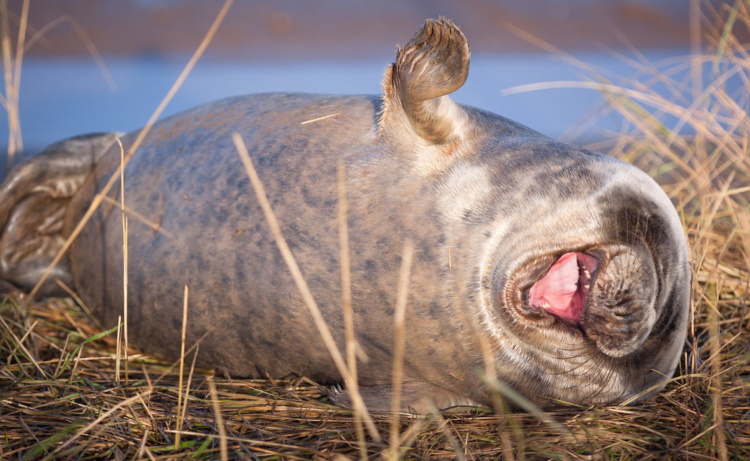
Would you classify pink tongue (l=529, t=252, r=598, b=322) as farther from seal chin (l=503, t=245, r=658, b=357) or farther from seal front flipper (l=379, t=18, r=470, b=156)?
seal front flipper (l=379, t=18, r=470, b=156)

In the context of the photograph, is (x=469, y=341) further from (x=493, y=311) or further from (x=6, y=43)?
(x=6, y=43)

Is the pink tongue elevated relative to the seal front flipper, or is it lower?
lower

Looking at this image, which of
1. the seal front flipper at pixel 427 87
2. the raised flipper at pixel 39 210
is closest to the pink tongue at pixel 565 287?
the seal front flipper at pixel 427 87

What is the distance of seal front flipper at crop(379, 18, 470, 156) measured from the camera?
2199 mm

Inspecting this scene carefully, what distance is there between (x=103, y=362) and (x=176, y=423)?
0.85 meters

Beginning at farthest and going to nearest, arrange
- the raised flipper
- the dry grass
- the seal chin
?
the raised flipper, the seal chin, the dry grass

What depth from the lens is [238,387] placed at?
2459 millimetres

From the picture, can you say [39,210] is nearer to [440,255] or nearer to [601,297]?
[440,255]

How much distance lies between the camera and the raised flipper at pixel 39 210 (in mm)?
3287

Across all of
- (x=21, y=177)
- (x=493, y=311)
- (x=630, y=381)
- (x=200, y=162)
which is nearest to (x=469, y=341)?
(x=493, y=311)

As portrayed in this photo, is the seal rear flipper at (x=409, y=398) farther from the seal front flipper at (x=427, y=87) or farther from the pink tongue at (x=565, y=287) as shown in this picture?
the seal front flipper at (x=427, y=87)

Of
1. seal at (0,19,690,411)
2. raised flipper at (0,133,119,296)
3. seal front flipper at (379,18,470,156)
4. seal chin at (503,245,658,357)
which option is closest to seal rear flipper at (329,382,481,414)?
seal at (0,19,690,411)

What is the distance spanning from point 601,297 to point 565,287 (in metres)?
0.13

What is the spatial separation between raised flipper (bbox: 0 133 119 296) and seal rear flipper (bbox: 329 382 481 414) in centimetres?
176
